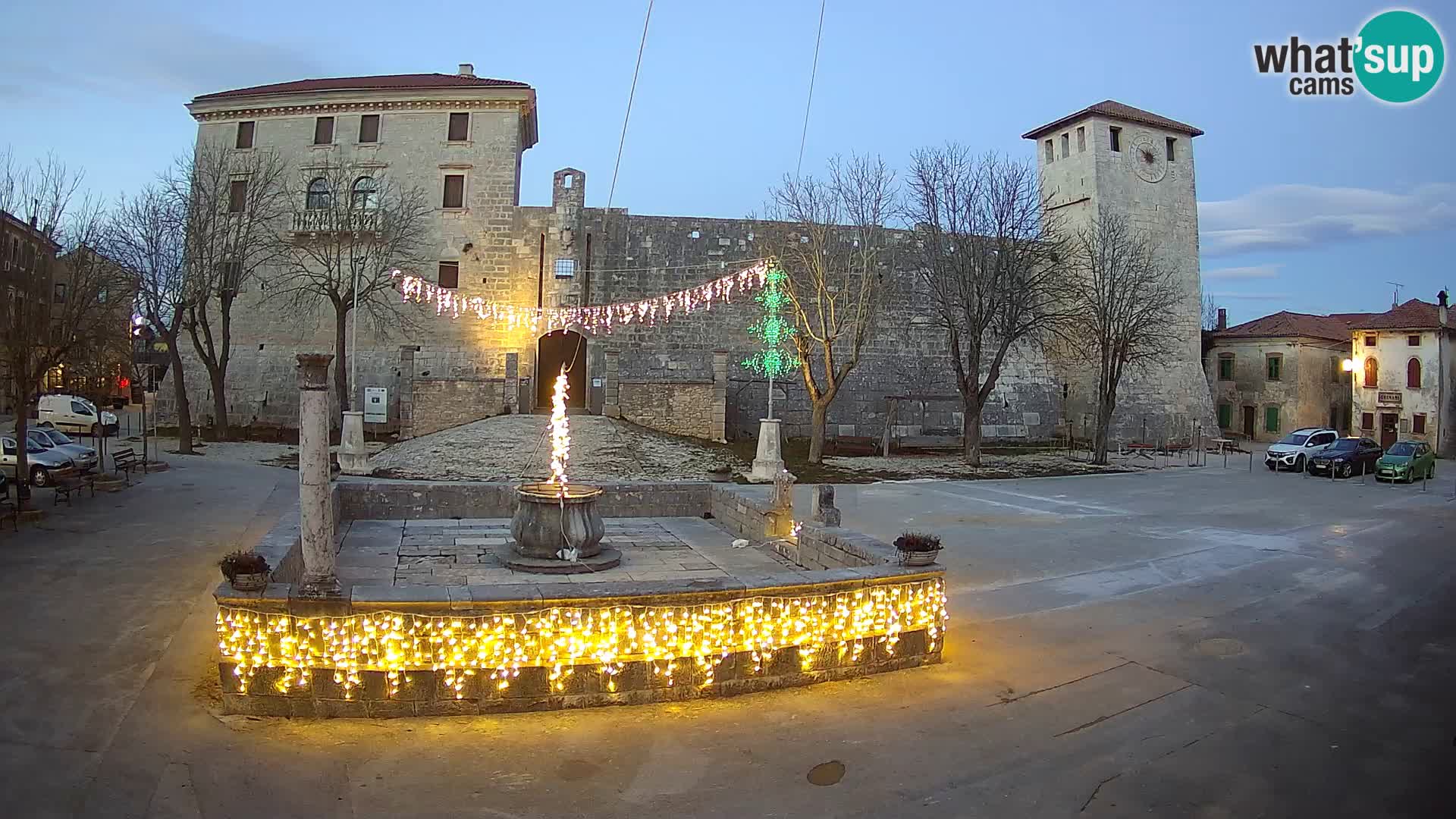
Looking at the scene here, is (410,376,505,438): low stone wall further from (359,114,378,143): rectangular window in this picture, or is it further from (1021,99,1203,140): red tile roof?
(1021,99,1203,140): red tile roof

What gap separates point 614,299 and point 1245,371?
31.2m

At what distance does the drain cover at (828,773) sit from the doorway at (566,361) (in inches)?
1036

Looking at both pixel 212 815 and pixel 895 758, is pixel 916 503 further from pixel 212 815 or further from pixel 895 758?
pixel 212 815

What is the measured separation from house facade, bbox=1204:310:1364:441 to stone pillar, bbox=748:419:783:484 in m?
28.8

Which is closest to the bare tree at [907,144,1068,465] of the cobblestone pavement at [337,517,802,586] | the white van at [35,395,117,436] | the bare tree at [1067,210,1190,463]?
the bare tree at [1067,210,1190,463]

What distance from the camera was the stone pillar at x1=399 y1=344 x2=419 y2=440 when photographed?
84.0ft

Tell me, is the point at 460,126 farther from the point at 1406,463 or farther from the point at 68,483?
the point at 1406,463

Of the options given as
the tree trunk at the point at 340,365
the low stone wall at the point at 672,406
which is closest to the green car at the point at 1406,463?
the low stone wall at the point at 672,406

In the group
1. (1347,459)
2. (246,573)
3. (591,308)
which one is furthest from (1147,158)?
(246,573)

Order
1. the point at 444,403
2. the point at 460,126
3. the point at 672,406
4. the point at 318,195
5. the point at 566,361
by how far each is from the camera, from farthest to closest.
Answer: the point at 460,126 < the point at 566,361 < the point at 318,195 < the point at 672,406 < the point at 444,403

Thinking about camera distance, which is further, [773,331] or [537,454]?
[773,331]

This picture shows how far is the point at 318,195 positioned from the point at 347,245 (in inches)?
87.6

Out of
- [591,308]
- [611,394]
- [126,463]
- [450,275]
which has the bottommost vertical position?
[126,463]

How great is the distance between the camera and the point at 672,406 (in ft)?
85.3
